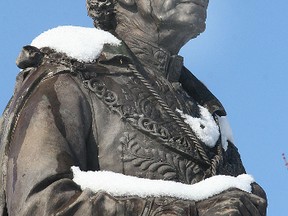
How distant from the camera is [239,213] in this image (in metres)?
10.0

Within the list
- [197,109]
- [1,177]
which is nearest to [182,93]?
[197,109]

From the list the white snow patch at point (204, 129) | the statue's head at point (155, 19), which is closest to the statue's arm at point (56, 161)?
the white snow patch at point (204, 129)

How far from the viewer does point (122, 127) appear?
10688 mm

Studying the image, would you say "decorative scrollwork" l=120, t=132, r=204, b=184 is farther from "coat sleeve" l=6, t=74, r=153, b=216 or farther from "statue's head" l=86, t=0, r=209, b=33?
"statue's head" l=86, t=0, r=209, b=33

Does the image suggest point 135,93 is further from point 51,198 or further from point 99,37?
point 51,198

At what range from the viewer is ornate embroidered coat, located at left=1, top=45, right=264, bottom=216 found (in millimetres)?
10078

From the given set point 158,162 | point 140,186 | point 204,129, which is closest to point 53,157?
point 140,186

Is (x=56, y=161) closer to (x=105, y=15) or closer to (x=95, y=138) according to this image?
(x=95, y=138)

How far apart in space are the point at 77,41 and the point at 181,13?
0.87 m

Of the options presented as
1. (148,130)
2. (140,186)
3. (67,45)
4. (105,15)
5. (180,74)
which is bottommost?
(140,186)

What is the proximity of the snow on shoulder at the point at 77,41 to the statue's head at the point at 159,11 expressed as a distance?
445 mm

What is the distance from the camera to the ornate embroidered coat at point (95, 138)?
10.1 metres

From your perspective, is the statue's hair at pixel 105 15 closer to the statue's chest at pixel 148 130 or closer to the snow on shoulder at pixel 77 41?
the snow on shoulder at pixel 77 41

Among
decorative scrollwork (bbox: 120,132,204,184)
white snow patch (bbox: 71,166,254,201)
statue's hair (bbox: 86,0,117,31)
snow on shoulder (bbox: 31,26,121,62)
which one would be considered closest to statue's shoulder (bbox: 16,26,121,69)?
snow on shoulder (bbox: 31,26,121,62)
